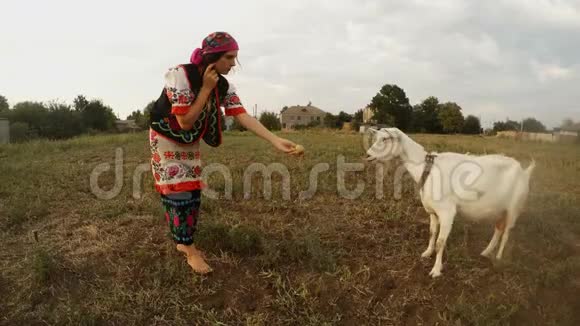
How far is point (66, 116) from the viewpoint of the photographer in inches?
1334

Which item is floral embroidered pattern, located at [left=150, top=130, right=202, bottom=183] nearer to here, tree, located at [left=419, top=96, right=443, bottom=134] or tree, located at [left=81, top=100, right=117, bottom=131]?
tree, located at [left=419, top=96, right=443, bottom=134]

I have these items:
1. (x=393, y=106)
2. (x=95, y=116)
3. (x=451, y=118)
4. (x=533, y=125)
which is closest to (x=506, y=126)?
(x=533, y=125)

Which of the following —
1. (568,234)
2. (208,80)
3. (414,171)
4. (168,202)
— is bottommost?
(568,234)

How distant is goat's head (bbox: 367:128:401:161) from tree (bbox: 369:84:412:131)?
1539mm

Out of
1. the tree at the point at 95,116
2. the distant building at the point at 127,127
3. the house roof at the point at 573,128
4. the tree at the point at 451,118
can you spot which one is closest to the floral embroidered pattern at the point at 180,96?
the house roof at the point at 573,128

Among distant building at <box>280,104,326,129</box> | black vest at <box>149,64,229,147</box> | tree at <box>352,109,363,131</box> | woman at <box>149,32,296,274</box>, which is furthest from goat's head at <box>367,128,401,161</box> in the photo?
distant building at <box>280,104,326,129</box>

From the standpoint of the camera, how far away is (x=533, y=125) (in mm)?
2838

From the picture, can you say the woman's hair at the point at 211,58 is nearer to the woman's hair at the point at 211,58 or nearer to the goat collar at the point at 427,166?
the woman's hair at the point at 211,58

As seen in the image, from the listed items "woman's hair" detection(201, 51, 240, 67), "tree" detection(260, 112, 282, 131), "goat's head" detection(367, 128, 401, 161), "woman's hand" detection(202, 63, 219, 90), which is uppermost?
"tree" detection(260, 112, 282, 131)

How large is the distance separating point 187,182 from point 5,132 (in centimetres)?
2250

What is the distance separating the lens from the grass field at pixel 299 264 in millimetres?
2918

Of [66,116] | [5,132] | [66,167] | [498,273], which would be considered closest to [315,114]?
[66,116]

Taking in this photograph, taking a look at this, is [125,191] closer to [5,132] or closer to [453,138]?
[453,138]

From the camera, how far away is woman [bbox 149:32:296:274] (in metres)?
2.71
